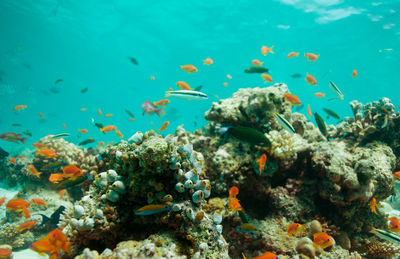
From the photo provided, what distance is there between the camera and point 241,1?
85.5 ft

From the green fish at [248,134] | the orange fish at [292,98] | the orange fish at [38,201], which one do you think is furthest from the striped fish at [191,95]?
the orange fish at [38,201]

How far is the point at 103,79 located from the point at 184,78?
44.7 meters

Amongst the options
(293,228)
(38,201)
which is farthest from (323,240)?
(38,201)

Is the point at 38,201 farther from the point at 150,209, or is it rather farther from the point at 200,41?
the point at 200,41

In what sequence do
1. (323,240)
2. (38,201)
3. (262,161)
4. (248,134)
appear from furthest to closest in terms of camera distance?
(38,201), (262,161), (248,134), (323,240)

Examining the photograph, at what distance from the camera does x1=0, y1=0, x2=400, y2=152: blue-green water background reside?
26500 mm

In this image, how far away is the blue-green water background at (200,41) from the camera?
26500mm

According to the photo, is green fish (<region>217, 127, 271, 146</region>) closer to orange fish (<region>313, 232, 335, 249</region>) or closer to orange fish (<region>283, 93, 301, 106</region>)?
orange fish (<region>313, 232, 335, 249</region>)

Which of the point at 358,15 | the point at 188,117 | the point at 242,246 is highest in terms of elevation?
the point at 358,15

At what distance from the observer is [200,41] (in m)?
41.5

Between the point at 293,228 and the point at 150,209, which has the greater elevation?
the point at 150,209

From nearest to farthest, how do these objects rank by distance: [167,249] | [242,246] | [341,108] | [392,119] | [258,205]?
1. [167,249]
2. [242,246]
3. [258,205]
4. [392,119]
5. [341,108]

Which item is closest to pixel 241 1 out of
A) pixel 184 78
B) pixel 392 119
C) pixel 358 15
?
pixel 358 15

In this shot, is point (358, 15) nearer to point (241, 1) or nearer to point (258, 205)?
point (241, 1)
